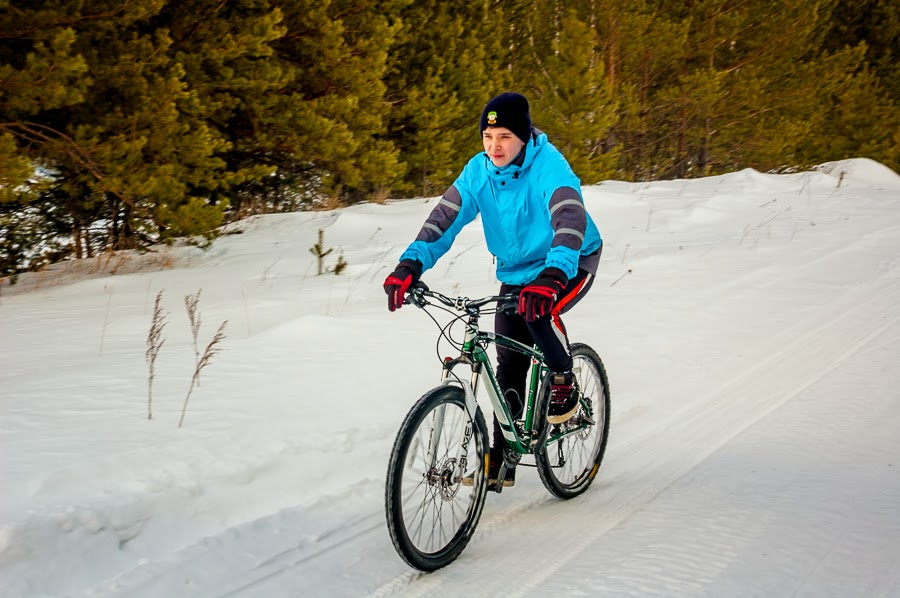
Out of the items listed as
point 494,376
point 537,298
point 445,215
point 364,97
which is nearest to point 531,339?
point 494,376

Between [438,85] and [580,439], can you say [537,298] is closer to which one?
[580,439]

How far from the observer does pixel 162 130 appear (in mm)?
9914

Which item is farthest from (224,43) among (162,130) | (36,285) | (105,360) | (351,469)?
(351,469)

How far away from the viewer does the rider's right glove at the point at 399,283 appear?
3.29 metres

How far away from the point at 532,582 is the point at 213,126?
10.2m

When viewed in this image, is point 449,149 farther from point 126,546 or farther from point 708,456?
point 126,546

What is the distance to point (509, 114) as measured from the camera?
3.42m

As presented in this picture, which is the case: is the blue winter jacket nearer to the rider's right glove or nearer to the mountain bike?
the rider's right glove

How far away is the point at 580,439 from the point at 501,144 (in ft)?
5.38

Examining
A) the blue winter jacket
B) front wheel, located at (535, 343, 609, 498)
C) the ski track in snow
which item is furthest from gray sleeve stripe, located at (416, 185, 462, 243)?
the ski track in snow

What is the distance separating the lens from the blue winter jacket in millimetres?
3367

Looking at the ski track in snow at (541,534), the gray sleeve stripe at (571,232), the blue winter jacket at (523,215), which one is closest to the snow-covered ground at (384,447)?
the ski track in snow at (541,534)

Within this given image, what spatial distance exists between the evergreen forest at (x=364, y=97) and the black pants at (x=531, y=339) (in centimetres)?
645

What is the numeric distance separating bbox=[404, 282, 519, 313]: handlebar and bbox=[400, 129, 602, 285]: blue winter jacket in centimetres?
18
